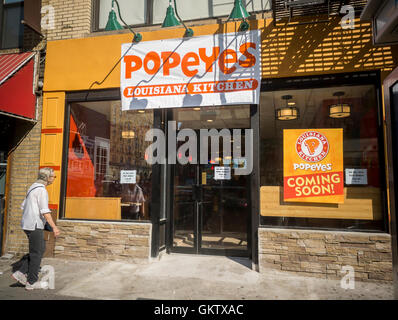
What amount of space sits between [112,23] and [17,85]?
7.77 ft

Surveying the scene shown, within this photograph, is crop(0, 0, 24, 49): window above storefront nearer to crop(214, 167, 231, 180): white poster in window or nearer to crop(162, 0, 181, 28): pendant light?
crop(162, 0, 181, 28): pendant light

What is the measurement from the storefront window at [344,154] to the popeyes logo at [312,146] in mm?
178

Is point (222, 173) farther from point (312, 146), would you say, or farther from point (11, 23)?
point (11, 23)

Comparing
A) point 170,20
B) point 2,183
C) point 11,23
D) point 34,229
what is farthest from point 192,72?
point 11,23

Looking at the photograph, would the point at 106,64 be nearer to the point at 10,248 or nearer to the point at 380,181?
the point at 10,248

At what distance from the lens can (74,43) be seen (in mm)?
6621

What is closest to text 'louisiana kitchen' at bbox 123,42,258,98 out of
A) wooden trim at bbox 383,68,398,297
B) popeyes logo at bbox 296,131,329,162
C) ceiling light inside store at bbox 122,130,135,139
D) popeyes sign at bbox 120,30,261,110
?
popeyes sign at bbox 120,30,261,110

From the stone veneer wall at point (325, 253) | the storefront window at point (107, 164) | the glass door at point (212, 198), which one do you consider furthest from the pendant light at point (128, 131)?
the stone veneer wall at point (325, 253)

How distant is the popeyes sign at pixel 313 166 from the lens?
532 cm

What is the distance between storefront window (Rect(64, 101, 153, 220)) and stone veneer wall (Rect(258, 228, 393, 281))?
2504 mm

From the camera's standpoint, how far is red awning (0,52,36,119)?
19.7 ft

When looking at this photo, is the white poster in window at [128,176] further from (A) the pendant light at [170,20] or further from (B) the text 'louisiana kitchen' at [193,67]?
(A) the pendant light at [170,20]

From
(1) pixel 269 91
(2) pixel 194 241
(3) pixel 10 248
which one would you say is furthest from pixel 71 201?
(1) pixel 269 91
